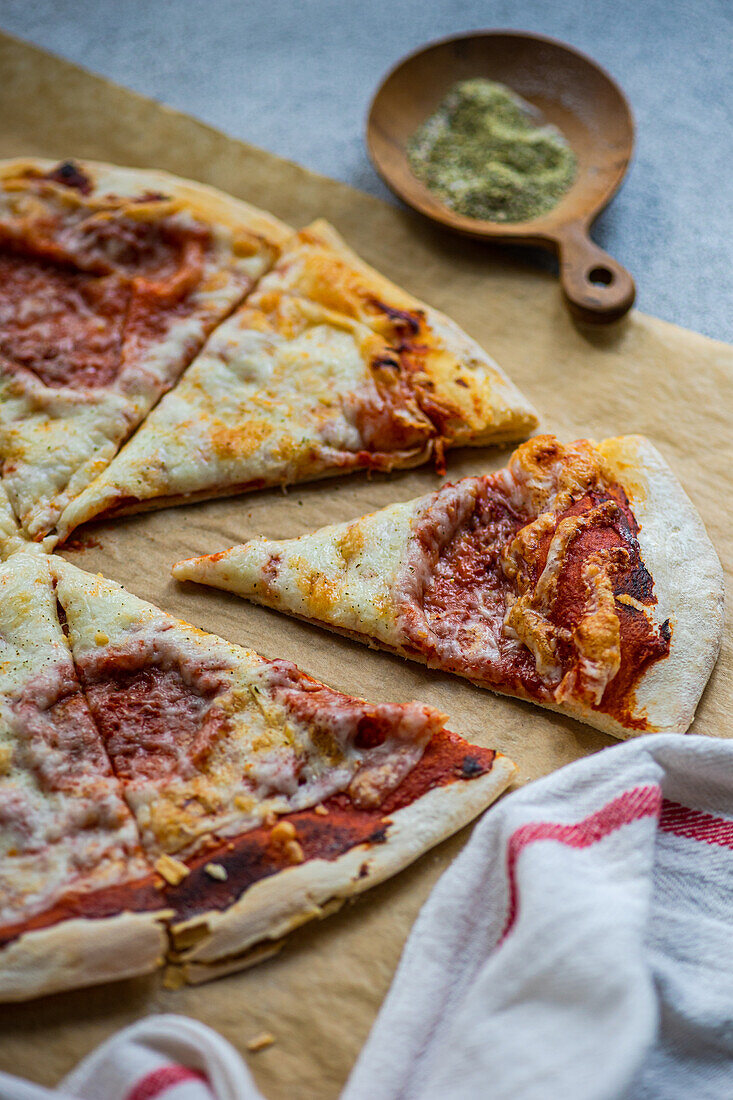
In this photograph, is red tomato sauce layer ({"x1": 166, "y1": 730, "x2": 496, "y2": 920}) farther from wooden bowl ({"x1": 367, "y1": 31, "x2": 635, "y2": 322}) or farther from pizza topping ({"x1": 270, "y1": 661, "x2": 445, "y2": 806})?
wooden bowl ({"x1": 367, "y1": 31, "x2": 635, "y2": 322})

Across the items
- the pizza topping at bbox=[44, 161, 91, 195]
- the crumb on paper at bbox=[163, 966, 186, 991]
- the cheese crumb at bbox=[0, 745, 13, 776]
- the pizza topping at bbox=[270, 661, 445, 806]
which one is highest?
the pizza topping at bbox=[44, 161, 91, 195]

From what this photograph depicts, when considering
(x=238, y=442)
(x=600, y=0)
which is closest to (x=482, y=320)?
(x=238, y=442)

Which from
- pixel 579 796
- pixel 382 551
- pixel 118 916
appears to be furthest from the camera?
pixel 382 551

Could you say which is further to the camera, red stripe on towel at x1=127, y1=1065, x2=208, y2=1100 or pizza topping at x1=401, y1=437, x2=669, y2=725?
pizza topping at x1=401, y1=437, x2=669, y2=725

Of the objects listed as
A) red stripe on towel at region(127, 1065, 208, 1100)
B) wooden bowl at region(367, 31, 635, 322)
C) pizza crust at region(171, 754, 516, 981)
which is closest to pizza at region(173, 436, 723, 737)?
pizza crust at region(171, 754, 516, 981)

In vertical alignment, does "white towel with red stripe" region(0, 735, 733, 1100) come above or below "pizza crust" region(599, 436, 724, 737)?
below

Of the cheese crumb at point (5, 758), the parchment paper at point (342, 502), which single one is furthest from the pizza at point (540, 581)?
the cheese crumb at point (5, 758)

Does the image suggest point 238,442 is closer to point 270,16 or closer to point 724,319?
point 724,319
